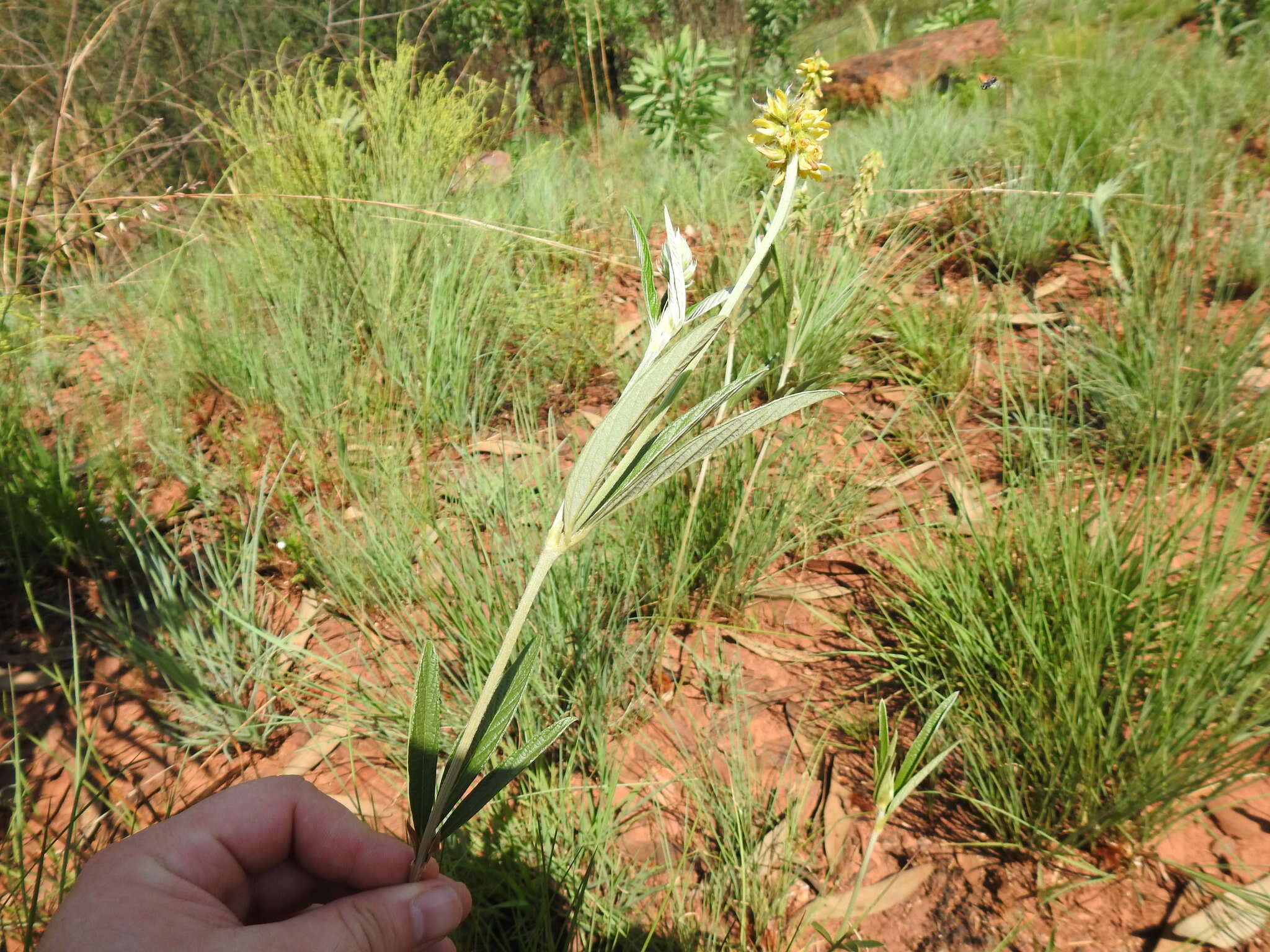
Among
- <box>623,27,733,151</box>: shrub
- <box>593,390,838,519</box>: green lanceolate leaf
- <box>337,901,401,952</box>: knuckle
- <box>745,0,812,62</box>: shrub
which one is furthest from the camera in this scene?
<box>745,0,812,62</box>: shrub

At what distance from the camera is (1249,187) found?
92.2 inches

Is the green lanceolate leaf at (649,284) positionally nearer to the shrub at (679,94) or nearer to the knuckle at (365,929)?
the knuckle at (365,929)


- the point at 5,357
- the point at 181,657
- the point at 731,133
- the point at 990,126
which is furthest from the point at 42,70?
the point at 990,126

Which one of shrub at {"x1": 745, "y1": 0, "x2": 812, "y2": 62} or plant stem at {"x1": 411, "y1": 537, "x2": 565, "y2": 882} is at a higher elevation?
shrub at {"x1": 745, "y1": 0, "x2": 812, "y2": 62}

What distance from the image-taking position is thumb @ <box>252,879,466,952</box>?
0.65m

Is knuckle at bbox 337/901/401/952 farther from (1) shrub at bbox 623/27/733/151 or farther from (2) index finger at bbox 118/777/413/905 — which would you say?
(1) shrub at bbox 623/27/733/151

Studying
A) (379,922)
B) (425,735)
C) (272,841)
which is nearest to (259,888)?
(272,841)

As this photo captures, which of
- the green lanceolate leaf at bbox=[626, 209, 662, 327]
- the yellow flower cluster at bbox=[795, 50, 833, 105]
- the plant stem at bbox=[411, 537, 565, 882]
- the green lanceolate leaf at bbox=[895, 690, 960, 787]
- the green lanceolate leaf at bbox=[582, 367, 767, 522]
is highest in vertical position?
the yellow flower cluster at bbox=[795, 50, 833, 105]

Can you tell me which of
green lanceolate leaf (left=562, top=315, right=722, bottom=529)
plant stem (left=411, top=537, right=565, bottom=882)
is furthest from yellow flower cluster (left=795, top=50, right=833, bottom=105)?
plant stem (left=411, top=537, right=565, bottom=882)

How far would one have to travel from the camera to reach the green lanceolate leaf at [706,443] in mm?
552

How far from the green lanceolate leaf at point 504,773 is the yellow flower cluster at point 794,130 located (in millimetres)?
602

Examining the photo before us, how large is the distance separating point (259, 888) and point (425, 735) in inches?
17.3

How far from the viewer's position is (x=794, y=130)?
2.41ft

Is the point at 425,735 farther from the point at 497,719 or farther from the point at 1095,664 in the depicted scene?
the point at 1095,664
